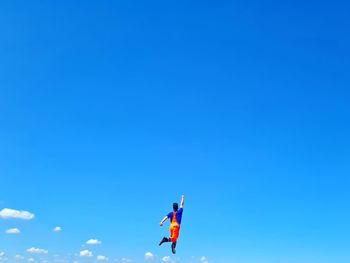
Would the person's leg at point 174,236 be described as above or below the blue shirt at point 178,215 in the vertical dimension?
below

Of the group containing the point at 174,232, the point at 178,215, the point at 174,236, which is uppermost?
the point at 178,215

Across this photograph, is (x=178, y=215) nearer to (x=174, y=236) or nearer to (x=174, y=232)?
(x=174, y=232)

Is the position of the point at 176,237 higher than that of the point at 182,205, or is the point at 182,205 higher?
the point at 182,205

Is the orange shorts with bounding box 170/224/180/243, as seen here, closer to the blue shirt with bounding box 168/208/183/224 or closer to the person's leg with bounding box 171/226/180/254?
the person's leg with bounding box 171/226/180/254

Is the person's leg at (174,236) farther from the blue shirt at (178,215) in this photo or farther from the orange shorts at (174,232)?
the blue shirt at (178,215)

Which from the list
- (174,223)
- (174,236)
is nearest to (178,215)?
(174,223)

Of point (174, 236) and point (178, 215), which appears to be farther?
point (178, 215)

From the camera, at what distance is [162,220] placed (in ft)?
71.8

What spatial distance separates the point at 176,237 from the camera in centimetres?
2214

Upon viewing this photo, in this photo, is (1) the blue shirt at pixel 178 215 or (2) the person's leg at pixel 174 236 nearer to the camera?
(2) the person's leg at pixel 174 236

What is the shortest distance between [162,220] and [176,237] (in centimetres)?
154

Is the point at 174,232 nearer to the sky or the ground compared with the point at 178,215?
nearer to the ground

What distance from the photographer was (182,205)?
2259 centimetres

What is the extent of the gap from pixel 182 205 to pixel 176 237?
213 centimetres
